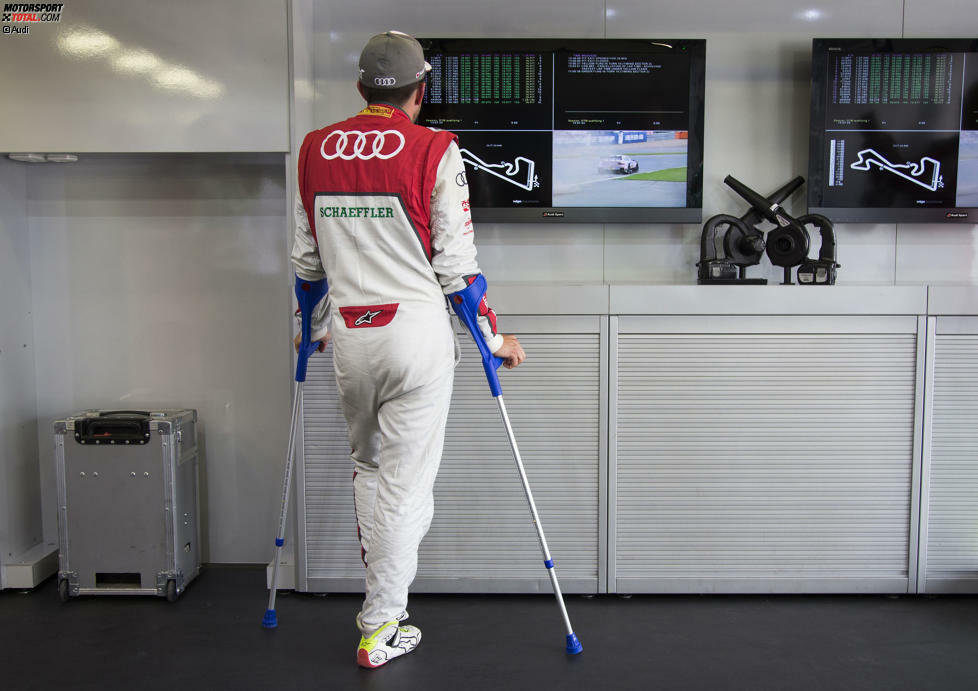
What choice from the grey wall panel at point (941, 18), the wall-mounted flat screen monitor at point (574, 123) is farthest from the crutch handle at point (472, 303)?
the grey wall panel at point (941, 18)

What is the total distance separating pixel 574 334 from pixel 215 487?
6.15 feet

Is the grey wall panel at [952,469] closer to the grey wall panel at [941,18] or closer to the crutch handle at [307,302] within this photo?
the grey wall panel at [941,18]

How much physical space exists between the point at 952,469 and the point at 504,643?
1.95 meters

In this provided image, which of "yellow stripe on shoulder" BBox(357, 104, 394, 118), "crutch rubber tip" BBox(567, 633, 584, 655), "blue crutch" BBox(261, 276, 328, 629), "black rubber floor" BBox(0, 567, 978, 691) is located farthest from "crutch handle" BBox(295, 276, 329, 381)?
"crutch rubber tip" BBox(567, 633, 584, 655)

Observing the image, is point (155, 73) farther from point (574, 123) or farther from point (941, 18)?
point (941, 18)

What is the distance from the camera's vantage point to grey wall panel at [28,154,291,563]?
10.5 ft

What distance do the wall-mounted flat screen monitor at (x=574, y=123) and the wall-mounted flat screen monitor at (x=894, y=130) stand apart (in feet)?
1.79

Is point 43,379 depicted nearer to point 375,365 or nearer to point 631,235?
point 375,365

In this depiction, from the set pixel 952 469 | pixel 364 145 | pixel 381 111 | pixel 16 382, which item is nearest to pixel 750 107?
pixel 952 469

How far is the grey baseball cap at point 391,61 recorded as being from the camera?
212 cm

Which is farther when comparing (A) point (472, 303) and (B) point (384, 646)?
(B) point (384, 646)

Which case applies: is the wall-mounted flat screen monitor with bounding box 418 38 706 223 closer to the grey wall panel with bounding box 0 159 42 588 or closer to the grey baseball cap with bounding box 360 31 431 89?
the grey baseball cap with bounding box 360 31 431 89

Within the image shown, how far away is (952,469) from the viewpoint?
2.81m

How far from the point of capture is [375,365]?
6.89 feet
